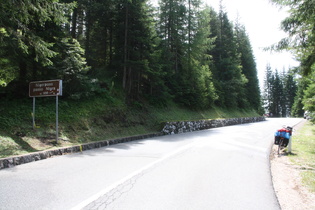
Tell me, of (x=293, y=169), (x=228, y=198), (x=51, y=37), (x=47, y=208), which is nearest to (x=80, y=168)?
(x=47, y=208)

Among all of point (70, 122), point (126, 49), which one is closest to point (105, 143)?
point (70, 122)

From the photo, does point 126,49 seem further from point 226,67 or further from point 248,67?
point 248,67

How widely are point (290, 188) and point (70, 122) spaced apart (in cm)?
1011

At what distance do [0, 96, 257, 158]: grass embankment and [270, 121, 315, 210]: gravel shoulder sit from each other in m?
7.83

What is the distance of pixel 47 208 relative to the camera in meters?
3.40

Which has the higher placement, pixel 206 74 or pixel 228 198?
pixel 206 74

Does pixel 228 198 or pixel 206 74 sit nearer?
pixel 228 198

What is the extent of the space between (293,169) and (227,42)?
34.2 metres

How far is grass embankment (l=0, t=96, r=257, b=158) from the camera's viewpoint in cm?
841

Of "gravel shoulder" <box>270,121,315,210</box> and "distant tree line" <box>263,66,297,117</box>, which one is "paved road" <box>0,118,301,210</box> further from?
"distant tree line" <box>263,66,297,117</box>

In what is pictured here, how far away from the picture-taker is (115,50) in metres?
18.3

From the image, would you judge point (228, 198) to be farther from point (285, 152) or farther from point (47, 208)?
point (285, 152)

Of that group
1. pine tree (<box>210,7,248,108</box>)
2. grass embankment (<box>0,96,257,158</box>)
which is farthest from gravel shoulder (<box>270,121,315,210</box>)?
pine tree (<box>210,7,248,108</box>)

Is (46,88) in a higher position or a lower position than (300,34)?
lower
